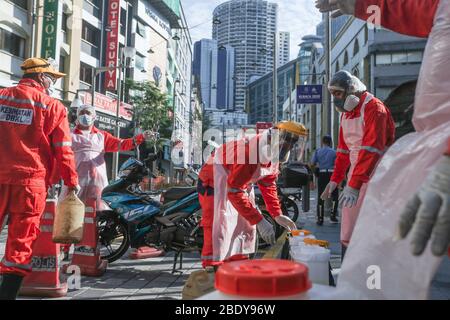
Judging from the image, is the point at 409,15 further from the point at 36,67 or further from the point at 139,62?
the point at 139,62

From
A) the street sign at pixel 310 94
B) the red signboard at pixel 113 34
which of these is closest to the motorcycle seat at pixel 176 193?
the street sign at pixel 310 94

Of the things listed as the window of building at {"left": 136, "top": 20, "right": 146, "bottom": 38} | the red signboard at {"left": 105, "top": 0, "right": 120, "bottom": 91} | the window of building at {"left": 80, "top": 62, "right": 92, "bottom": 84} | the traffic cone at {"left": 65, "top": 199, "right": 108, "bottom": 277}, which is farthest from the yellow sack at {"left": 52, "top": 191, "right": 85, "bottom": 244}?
the window of building at {"left": 136, "top": 20, "right": 146, "bottom": 38}

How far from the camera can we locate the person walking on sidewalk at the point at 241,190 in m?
3.19

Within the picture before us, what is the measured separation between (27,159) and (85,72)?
83.0 ft

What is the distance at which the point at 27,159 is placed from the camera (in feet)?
10.8

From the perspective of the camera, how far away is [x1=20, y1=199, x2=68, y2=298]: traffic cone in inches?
154

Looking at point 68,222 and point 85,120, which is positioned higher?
point 85,120

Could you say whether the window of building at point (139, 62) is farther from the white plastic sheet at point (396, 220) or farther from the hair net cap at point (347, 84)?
the white plastic sheet at point (396, 220)

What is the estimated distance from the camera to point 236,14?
17344 mm

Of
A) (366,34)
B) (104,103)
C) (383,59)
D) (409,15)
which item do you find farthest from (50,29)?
(409,15)

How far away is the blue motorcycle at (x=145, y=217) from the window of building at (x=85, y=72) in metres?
22.6

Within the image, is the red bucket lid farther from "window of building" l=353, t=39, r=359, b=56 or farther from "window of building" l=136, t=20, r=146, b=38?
"window of building" l=136, t=20, r=146, b=38
